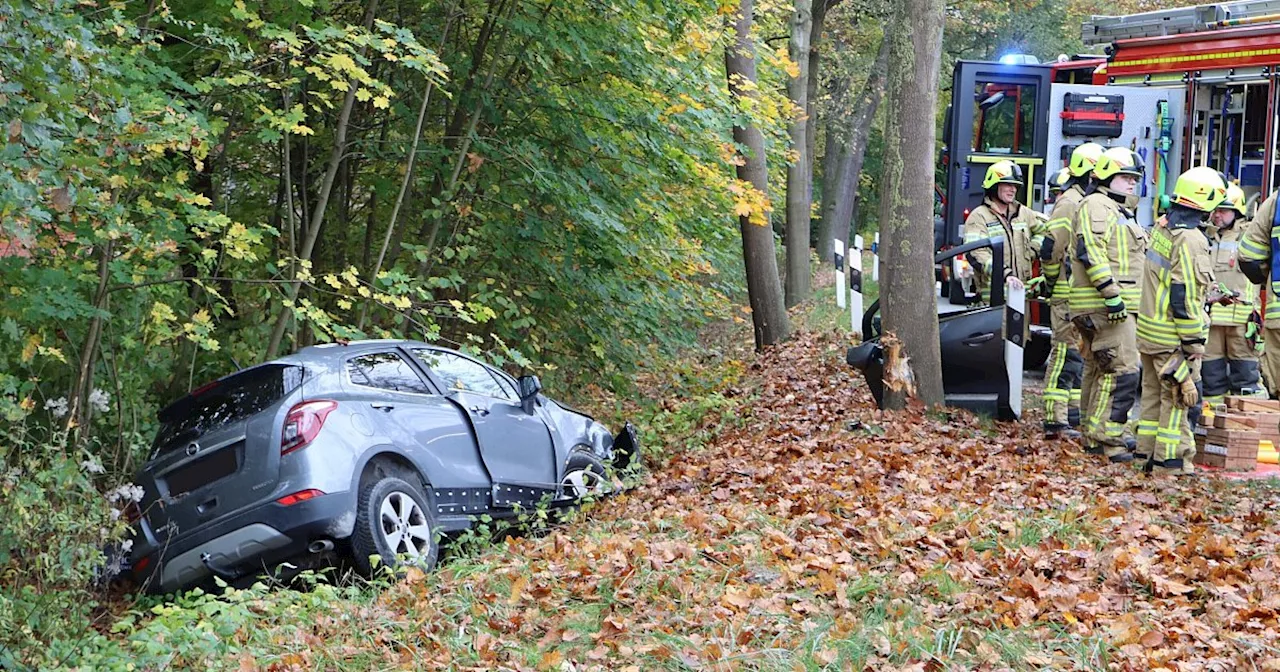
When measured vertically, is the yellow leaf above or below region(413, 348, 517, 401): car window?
above

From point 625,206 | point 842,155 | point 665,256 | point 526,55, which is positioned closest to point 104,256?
point 526,55

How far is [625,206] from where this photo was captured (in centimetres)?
1257

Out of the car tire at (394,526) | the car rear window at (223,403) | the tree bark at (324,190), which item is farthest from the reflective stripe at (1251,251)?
the tree bark at (324,190)

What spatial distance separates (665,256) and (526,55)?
277cm

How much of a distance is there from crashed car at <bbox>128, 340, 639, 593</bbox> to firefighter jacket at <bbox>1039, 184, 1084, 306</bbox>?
455 centimetres

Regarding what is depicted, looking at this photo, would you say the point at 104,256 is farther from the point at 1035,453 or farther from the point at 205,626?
the point at 1035,453

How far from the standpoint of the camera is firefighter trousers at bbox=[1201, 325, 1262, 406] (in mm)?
10508

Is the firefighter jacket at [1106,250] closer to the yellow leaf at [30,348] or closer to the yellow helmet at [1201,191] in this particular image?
the yellow helmet at [1201,191]

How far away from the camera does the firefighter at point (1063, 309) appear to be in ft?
32.6

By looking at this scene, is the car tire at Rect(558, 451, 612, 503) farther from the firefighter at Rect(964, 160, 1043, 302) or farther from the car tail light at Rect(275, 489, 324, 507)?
the firefighter at Rect(964, 160, 1043, 302)

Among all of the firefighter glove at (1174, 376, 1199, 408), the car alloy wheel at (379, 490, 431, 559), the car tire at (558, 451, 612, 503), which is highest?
the firefighter glove at (1174, 376, 1199, 408)

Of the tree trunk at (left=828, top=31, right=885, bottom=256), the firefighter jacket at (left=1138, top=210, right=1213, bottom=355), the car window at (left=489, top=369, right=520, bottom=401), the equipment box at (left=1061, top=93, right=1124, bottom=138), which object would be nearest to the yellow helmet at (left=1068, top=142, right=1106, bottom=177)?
the firefighter jacket at (left=1138, top=210, right=1213, bottom=355)

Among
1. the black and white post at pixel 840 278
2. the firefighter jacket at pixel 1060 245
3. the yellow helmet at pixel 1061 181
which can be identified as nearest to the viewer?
the firefighter jacket at pixel 1060 245

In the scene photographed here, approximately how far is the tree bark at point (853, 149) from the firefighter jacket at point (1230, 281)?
1799 centimetres
